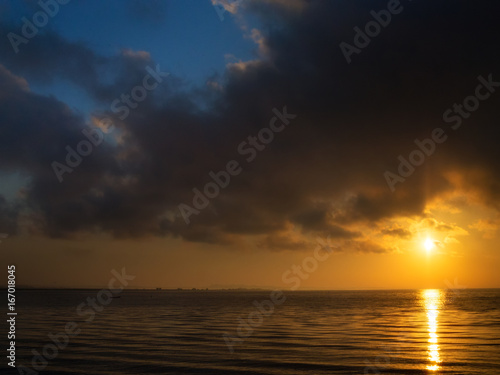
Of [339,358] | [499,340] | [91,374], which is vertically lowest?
[91,374]

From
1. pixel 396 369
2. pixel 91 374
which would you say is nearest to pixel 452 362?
pixel 396 369

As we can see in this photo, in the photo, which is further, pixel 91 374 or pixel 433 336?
pixel 433 336

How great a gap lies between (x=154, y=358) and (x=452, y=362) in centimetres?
1788

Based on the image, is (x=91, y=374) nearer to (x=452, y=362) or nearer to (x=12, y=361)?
(x=12, y=361)

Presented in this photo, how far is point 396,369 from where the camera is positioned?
79.4 ft

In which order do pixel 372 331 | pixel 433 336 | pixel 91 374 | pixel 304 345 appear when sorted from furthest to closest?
pixel 372 331
pixel 433 336
pixel 304 345
pixel 91 374

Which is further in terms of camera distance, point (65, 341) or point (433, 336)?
point (433, 336)

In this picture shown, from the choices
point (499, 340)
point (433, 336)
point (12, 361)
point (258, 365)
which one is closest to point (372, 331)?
point (433, 336)

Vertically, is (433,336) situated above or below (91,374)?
above

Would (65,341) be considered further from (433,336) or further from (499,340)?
(499,340)

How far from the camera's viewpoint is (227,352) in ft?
99.5

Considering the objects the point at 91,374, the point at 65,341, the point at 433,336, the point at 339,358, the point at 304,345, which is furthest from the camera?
the point at 433,336

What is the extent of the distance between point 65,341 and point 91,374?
48.5ft

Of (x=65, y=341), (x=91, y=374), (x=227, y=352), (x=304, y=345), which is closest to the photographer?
(x=91, y=374)
